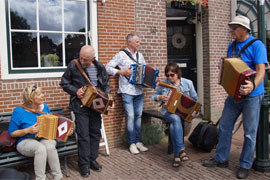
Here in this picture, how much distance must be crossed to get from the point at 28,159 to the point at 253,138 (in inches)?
123

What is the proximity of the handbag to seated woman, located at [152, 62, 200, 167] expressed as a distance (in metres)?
2.18

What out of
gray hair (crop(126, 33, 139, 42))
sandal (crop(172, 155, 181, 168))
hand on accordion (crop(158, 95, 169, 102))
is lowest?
sandal (crop(172, 155, 181, 168))

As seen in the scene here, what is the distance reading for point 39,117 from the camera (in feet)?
12.3

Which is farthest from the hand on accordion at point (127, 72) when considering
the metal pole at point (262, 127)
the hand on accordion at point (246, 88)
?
the metal pole at point (262, 127)

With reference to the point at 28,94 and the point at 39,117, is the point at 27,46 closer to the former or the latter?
the point at 28,94

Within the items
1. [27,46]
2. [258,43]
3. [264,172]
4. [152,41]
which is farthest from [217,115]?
[27,46]

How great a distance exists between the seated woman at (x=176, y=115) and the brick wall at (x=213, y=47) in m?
2.85

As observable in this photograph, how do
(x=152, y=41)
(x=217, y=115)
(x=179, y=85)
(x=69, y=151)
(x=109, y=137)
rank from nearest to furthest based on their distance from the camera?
(x=69, y=151)
(x=179, y=85)
(x=109, y=137)
(x=152, y=41)
(x=217, y=115)

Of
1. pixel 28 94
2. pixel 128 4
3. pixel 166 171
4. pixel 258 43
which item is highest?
pixel 128 4

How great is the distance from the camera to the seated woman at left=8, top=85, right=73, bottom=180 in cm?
375

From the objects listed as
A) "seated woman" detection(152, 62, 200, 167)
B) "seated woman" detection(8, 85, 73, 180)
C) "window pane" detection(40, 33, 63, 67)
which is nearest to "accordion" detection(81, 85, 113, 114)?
"seated woman" detection(8, 85, 73, 180)

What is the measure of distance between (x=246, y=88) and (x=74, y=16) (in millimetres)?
3156

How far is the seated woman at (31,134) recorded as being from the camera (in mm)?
3750

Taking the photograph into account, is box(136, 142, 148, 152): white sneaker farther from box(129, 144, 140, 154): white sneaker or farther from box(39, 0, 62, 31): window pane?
box(39, 0, 62, 31): window pane
